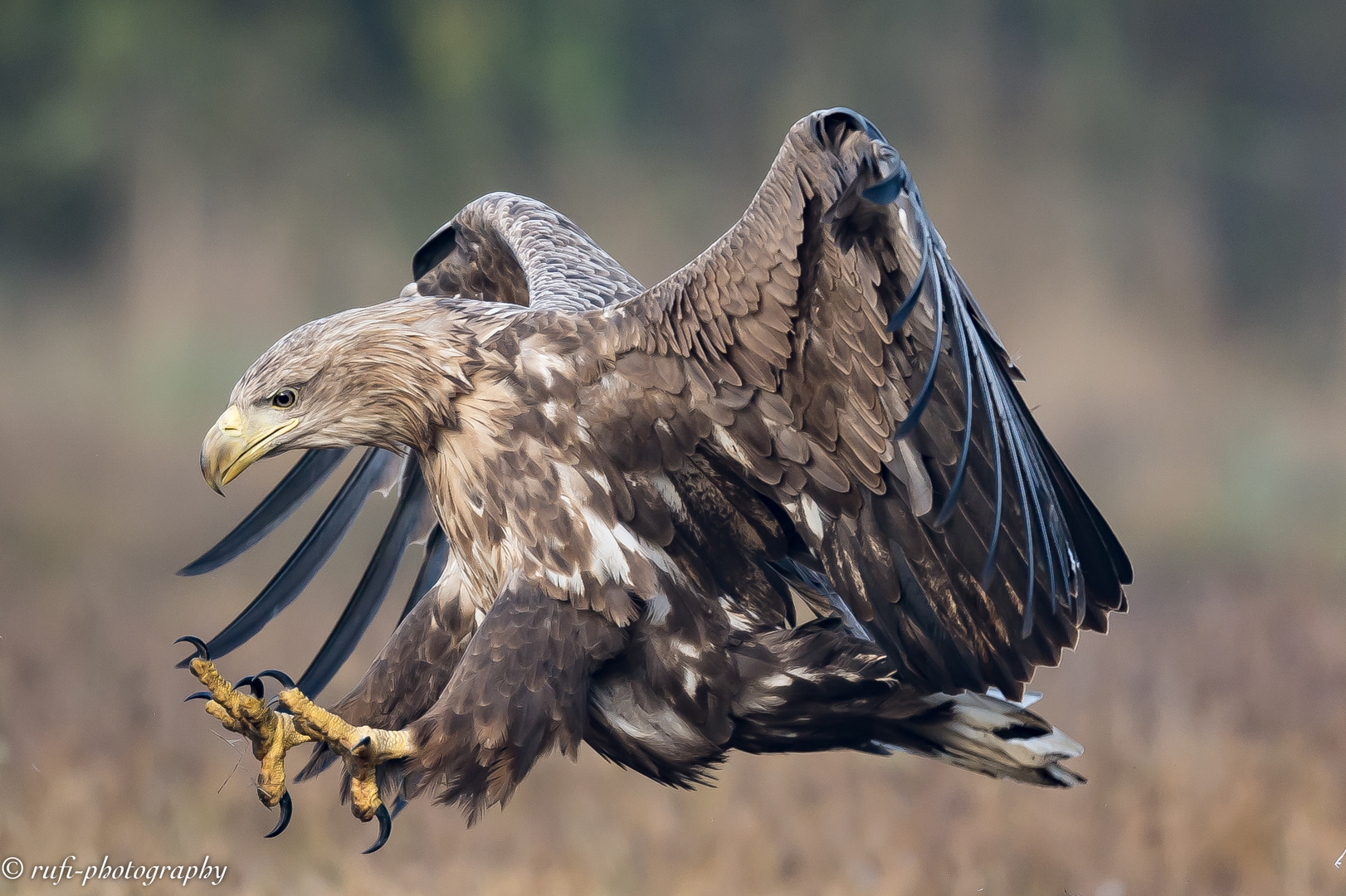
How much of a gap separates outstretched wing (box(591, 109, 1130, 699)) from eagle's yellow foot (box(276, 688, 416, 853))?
742mm

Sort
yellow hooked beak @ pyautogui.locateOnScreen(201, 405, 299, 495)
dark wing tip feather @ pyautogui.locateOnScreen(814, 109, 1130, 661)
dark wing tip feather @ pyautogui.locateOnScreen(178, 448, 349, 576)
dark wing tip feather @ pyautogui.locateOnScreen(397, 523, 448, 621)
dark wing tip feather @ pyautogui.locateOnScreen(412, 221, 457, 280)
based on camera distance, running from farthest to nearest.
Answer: dark wing tip feather @ pyautogui.locateOnScreen(412, 221, 457, 280)
dark wing tip feather @ pyautogui.locateOnScreen(397, 523, 448, 621)
dark wing tip feather @ pyautogui.locateOnScreen(178, 448, 349, 576)
yellow hooked beak @ pyautogui.locateOnScreen(201, 405, 299, 495)
dark wing tip feather @ pyautogui.locateOnScreen(814, 109, 1130, 661)

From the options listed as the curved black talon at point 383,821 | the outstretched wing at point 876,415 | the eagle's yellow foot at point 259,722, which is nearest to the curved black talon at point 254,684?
the eagle's yellow foot at point 259,722

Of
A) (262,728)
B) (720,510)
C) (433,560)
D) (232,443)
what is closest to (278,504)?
(433,560)

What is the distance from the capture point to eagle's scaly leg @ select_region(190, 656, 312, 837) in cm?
223

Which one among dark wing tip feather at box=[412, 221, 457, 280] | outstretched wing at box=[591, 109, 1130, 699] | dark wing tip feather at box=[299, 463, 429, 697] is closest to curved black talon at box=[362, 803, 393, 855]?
outstretched wing at box=[591, 109, 1130, 699]

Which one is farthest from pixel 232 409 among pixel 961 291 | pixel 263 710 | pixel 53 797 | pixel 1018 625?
pixel 53 797

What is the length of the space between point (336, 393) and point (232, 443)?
22 cm

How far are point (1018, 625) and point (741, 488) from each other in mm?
586

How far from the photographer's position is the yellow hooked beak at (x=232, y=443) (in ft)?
8.05

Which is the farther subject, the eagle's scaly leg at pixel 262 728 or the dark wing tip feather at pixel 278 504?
the dark wing tip feather at pixel 278 504

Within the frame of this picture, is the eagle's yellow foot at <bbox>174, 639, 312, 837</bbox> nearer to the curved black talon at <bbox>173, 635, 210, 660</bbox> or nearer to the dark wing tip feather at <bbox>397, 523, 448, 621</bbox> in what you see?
the curved black talon at <bbox>173, 635, 210, 660</bbox>

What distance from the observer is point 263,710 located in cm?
227

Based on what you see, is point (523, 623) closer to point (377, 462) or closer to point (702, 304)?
point (702, 304)

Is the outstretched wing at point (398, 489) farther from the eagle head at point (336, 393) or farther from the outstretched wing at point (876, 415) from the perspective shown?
the outstretched wing at point (876, 415)
